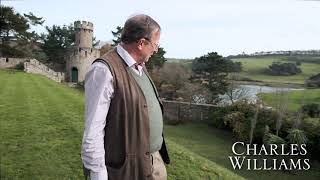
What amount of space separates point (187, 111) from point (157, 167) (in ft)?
70.9

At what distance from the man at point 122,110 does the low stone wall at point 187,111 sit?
20.6 meters

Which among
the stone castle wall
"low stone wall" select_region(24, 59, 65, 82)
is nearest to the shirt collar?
"low stone wall" select_region(24, 59, 65, 82)

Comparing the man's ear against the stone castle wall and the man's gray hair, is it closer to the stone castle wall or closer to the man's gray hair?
the man's gray hair

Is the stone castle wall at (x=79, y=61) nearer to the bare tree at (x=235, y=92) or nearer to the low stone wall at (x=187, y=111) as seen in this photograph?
the low stone wall at (x=187, y=111)

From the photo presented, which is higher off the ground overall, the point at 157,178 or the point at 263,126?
the point at 157,178

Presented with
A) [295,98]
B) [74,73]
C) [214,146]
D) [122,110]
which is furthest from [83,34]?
[122,110]

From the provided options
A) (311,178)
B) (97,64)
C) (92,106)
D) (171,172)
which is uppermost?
(97,64)

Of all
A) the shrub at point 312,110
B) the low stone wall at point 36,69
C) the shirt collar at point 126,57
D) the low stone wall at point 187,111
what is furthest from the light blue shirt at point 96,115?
the low stone wall at point 36,69

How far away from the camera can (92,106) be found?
223 centimetres

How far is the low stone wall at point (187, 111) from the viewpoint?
2327cm

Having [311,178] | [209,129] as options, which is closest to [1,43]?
[209,129]

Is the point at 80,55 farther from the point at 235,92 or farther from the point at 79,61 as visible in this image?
the point at 235,92

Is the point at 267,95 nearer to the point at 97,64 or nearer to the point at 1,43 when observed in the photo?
the point at 1,43

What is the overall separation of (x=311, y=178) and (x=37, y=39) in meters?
40.7
